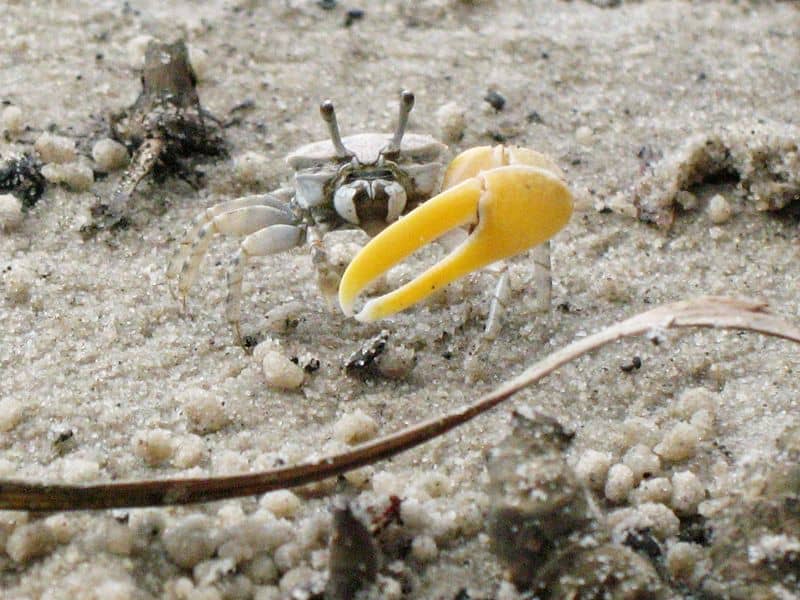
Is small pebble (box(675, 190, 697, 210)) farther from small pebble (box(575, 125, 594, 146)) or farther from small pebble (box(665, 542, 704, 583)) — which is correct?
small pebble (box(665, 542, 704, 583))

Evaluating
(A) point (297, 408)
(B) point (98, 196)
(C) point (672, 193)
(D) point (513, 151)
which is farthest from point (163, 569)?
(C) point (672, 193)

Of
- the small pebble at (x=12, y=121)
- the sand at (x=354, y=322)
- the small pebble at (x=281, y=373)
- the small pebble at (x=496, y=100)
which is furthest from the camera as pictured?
the small pebble at (x=496, y=100)

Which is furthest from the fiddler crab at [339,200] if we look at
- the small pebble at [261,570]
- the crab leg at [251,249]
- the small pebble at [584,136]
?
the small pebble at [584,136]

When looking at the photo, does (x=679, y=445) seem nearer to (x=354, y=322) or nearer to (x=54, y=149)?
(x=354, y=322)

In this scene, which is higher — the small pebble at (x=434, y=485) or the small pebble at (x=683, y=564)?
the small pebble at (x=683, y=564)

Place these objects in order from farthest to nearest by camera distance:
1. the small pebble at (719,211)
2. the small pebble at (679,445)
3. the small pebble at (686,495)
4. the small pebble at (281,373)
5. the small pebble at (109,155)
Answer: the small pebble at (109,155), the small pebble at (719,211), the small pebble at (281,373), the small pebble at (679,445), the small pebble at (686,495)

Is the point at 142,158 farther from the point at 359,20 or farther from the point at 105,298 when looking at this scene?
the point at 359,20

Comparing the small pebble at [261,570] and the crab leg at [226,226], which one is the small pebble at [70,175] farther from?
the small pebble at [261,570]
